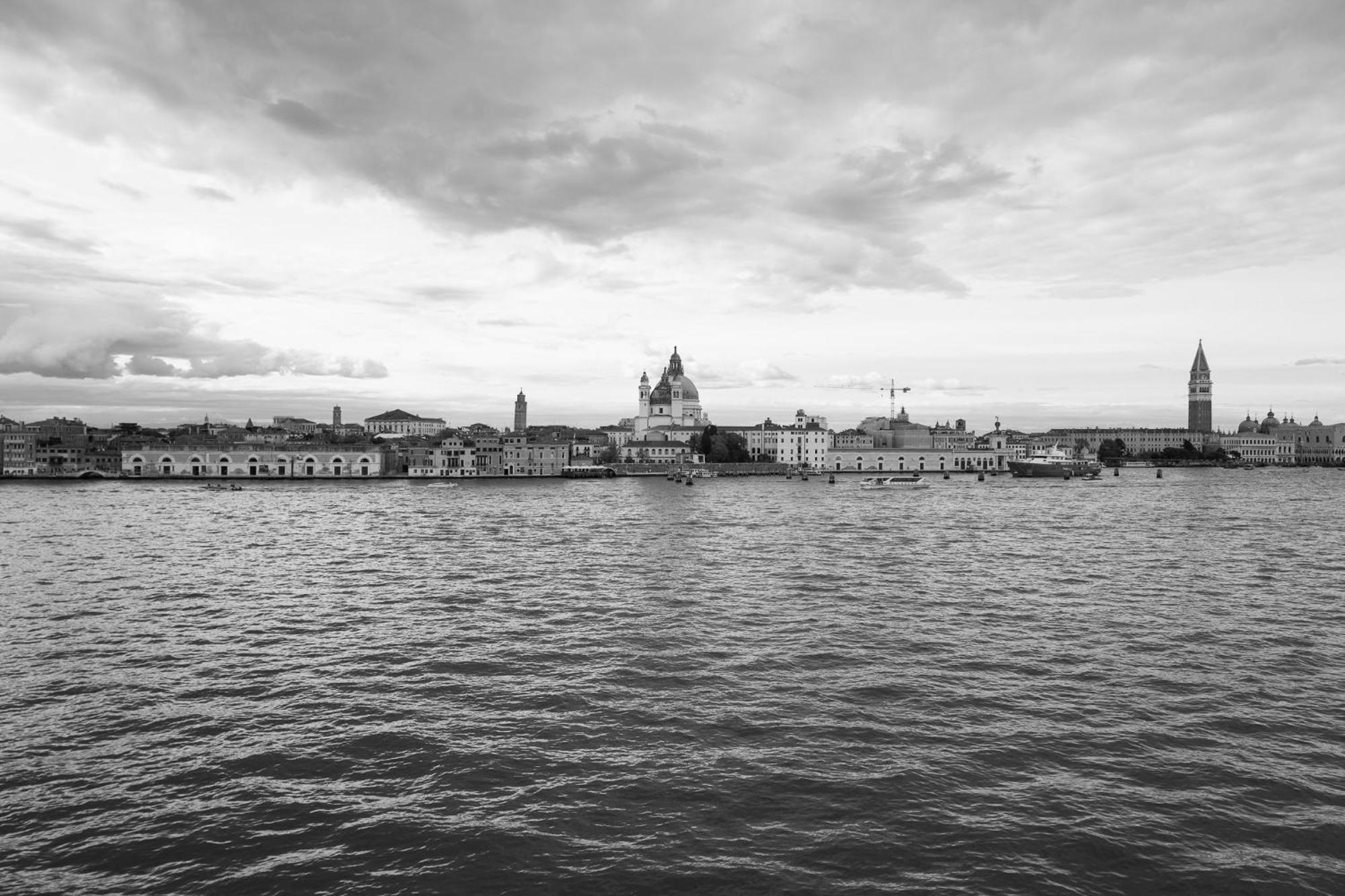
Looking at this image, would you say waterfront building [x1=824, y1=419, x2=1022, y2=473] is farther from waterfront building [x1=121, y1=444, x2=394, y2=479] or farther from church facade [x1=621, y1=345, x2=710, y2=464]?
waterfront building [x1=121, y1=444, x2=394, y2=479]

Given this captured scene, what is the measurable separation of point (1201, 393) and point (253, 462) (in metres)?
186

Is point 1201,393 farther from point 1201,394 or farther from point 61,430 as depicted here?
point 61,430

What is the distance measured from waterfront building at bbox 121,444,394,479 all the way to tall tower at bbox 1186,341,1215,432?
16892 centimetres

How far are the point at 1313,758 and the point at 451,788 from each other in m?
10.4

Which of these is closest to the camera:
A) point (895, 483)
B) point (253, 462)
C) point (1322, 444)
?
point (895, 483)

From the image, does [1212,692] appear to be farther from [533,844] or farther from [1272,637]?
[533,844]

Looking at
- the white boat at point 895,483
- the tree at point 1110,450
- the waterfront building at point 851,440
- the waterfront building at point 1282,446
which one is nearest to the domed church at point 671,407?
the waterfront building at point 851,440

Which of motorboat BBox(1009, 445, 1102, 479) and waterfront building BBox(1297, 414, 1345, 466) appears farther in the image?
waterfront building BBox(1297, 414, 1345, 466)

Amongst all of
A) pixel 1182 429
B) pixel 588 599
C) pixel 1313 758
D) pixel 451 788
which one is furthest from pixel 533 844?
pixel 1182 429

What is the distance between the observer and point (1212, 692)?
43.0 feet

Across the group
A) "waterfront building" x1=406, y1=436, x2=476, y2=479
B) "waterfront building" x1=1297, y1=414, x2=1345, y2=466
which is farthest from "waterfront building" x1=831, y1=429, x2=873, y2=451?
"waterfront building" x1=1297, y1=414, x2=1345, y2=466

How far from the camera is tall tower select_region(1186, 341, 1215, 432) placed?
185000mm

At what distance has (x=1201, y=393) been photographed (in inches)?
7313

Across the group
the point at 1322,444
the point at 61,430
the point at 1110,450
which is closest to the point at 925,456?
the point at 1110,450
